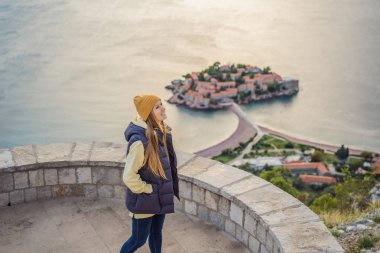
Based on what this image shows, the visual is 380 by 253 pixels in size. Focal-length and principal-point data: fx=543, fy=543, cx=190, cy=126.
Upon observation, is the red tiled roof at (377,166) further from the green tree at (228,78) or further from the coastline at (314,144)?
the green tree at (228,78)

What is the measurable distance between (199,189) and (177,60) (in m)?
48.9

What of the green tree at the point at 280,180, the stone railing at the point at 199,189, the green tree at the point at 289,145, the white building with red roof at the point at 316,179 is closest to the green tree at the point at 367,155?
the green tree at the point at 289,145

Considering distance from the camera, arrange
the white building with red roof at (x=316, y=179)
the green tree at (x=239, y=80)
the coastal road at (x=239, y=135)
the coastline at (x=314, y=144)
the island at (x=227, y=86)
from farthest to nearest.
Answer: the green tree at (x=239, y=80), the island at (x=227, y=86), the coastline at (x=314, y=144), the coastal road at (x=239, y=135), the white building with red roof at (x=316, y=179)

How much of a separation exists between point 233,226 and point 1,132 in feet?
126

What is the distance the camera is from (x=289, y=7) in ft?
207

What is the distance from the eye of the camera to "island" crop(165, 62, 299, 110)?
4841 centimetres

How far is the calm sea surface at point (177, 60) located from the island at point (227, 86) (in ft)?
2.86

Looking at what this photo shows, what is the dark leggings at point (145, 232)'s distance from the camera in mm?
2832

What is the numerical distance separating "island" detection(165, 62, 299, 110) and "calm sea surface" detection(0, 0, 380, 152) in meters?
0.87

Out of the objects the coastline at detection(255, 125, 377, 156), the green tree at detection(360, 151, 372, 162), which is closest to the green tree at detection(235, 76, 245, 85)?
the coastline at detection(255, 125, 377, 156)

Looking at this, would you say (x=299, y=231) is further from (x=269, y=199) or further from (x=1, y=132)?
(x=1, y=132)

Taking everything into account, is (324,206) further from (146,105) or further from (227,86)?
(227,86)

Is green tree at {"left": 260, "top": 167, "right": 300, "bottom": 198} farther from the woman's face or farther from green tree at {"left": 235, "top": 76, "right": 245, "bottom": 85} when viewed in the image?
green tree at {"left": 235, "top": 76, "right": 245, "bottom": 85}

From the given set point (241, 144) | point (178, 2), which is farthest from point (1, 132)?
point (178, 2)
